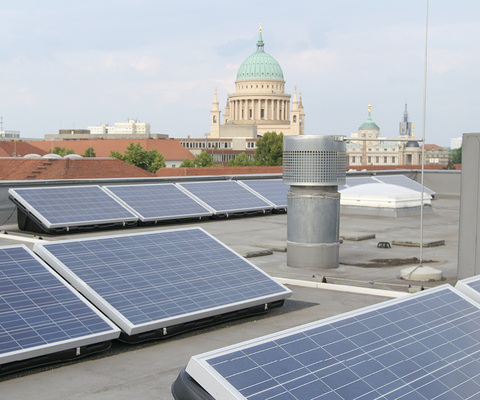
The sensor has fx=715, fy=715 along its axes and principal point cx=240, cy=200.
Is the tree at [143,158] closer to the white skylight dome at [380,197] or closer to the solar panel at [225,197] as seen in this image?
the white skylight dome at [380,197]

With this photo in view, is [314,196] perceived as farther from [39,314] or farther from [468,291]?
[39,314]

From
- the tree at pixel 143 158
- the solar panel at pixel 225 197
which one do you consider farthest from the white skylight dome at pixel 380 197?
the tree at pixel 143 158

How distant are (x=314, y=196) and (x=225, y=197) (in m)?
14.0

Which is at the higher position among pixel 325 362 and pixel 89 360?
pixel 325 362

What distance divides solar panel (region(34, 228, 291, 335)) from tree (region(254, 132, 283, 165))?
134 metres

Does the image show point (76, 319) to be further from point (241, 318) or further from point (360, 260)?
point (360, 260)

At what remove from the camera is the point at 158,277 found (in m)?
13.5

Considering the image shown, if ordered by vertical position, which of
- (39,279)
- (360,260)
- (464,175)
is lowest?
(360,260)

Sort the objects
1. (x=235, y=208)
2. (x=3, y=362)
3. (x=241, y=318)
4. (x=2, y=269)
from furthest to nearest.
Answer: (x=235, y=208) < (x=241, y=318) < (x=2, y=269) < (x=3, y=362)

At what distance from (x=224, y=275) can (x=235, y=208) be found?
18.7 metres

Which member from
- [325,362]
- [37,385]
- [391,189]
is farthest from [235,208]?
[325,362]

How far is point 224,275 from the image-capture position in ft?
47.1

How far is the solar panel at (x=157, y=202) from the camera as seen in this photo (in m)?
29.7

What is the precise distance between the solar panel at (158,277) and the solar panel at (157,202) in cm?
1411
